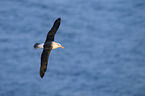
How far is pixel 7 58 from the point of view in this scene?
24.2 m

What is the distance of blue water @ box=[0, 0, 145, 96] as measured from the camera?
73.8 feet

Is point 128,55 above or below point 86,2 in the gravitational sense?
below

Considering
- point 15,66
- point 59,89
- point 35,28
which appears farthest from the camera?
A: point 35,28

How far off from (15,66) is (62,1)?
846 cm

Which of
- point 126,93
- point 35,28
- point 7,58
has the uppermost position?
point 35,28

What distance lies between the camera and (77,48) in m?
25.0

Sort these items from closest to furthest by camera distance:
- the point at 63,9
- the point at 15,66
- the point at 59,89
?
the point at 59,89 < the point at 15,66 < the point at 63,9

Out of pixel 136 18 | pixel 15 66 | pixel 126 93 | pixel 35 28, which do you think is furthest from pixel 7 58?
pixel 136 18

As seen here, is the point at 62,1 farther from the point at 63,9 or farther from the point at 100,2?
the point at 100,2

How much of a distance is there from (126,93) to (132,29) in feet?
22.2

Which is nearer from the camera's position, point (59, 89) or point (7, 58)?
point (59, 89)

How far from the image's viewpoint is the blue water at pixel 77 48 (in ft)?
73.8

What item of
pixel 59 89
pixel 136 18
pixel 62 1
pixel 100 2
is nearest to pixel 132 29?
pixel 136 18

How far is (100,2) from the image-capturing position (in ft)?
98.0
